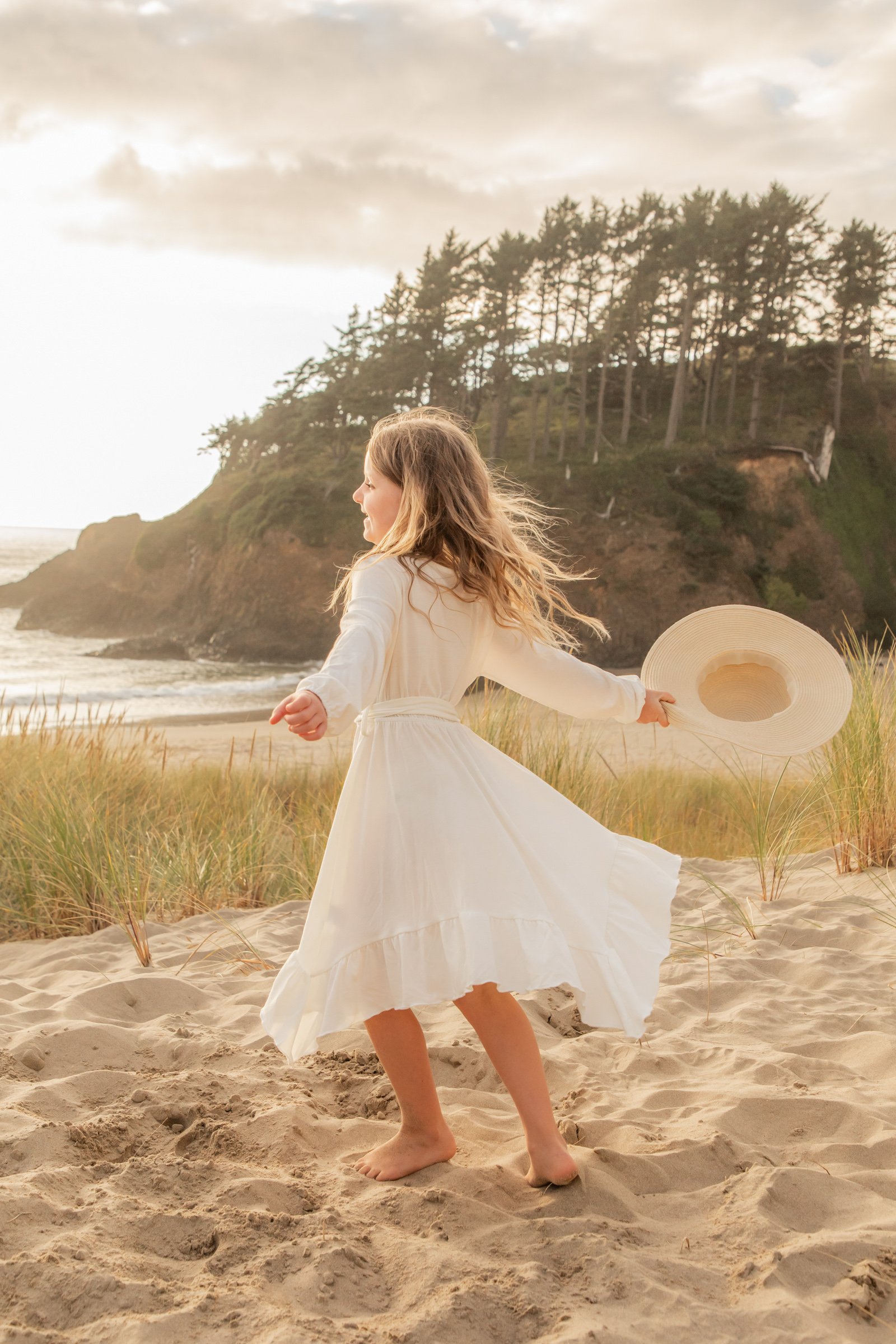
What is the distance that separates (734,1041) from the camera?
10.5ft

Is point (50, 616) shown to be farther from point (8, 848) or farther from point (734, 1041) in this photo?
point (734, 1041)

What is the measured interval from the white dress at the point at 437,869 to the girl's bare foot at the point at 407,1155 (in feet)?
1.41

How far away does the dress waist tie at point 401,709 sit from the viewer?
233 cm

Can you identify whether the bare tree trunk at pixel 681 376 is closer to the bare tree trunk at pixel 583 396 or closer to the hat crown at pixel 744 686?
the bare tree trunk at pixel 583 396

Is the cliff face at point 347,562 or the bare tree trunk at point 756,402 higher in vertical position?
the bare tree trunk at point 756,402

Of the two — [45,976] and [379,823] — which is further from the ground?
[379,823]

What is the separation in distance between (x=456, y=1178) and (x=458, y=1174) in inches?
0.7

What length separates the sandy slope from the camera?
1.79 metres

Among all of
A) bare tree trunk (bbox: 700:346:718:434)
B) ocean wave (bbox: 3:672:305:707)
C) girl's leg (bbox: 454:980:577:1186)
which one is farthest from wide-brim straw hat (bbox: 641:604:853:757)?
bare tree trunk (bbox: 700:346:718:434)

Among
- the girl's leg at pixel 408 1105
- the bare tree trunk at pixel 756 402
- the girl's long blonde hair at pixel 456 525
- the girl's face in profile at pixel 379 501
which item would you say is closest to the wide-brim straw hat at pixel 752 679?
the girl's long blonde hair at pixel 456 525

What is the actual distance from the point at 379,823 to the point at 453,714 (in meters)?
0.38

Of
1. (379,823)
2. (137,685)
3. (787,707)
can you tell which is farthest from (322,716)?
(137,685)

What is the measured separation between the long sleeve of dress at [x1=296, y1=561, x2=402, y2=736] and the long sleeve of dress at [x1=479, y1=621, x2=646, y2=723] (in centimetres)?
40

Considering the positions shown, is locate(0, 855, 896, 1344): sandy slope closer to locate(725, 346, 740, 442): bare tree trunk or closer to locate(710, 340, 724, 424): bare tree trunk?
locate(725, 346, 740, 442): bare tree trunk
